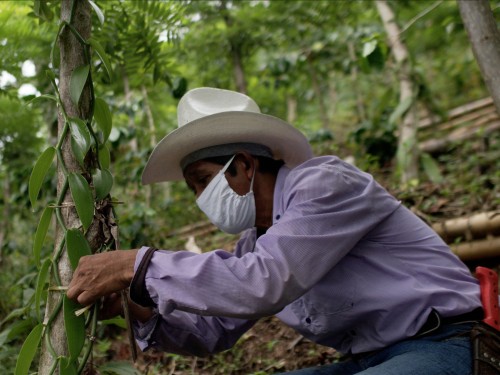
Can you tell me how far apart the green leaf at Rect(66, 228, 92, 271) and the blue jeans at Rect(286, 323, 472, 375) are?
2.88 feet

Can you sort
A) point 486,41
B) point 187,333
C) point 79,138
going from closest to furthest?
point 79,138 → point 187,333 → point 486,41

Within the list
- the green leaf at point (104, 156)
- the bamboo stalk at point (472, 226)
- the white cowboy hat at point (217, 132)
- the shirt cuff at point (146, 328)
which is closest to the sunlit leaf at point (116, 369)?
the shirt cuff at point (146, 328)

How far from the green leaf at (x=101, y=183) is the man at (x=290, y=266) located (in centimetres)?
21

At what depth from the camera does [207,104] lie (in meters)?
2.02

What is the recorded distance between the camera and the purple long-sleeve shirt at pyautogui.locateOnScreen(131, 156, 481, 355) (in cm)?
144

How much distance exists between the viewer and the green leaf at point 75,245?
142 centimetres

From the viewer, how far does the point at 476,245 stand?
2.95m

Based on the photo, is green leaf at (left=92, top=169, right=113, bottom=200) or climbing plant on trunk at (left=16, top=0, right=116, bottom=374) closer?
climbing plant on trunk at (left=16, top=0, right=116, bottom=374)

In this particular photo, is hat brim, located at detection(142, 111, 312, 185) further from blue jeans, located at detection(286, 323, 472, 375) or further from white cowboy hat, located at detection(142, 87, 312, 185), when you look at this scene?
blue jeans, located at detection(286, 323, 472, 375)

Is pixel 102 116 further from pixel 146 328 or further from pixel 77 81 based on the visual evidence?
pixel 146 328

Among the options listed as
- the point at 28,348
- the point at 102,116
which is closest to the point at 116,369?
the point at 28,348

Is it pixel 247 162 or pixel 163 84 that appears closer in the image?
pixel 247 162

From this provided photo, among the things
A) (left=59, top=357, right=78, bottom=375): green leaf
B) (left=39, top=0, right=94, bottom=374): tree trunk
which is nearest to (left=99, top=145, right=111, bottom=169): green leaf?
(left=39, top=0, right=94, bottom=374): tree trunk

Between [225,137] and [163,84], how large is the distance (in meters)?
2.19
